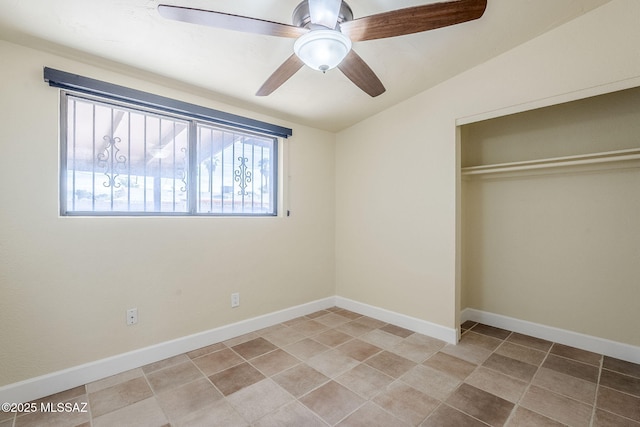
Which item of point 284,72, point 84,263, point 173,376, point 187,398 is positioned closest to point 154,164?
point 84,263

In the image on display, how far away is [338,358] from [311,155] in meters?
2.30

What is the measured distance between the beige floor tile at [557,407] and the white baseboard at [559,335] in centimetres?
100

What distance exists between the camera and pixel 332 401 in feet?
6.32

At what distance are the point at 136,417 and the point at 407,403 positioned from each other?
1688mm

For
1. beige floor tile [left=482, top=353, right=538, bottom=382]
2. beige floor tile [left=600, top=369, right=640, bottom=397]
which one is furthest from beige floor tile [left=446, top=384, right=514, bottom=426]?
beige floor tile [left=600, top=369, right=640, bottom=397]

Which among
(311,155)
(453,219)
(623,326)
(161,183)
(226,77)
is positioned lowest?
(623,326)

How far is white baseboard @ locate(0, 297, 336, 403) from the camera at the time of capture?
1.89m

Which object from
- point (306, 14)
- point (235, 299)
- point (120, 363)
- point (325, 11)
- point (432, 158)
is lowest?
point (120, 363)

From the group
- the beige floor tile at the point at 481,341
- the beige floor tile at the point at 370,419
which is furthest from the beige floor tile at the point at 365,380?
the beige floor tile at the point at 481,341

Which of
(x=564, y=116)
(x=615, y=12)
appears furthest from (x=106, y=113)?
(x=564, y=116)

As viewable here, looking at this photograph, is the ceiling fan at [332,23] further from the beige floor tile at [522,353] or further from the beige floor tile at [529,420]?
the beige floor tile at [522,353]

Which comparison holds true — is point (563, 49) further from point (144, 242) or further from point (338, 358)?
point (144, 242)

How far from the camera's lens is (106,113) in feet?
7.43

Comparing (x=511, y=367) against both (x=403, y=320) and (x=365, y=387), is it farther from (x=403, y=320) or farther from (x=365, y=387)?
(x=365, y=387)
